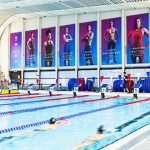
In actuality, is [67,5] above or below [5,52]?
above

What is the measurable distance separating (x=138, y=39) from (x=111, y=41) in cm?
139

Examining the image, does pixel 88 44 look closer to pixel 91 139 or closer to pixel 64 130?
pixel 64 130

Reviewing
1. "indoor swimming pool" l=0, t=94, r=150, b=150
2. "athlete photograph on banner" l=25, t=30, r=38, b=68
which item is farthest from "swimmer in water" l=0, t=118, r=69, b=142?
"athlete photograph on banner" l=25, t=30, r=38, b=68

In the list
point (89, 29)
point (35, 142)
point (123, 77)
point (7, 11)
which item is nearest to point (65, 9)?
point (89, 29)

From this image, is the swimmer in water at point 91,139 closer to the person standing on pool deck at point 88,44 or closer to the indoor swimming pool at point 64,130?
the indoor swimming pool at point 64,130

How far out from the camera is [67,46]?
16.9 m

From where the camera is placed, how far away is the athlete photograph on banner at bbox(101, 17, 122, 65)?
50.8 feet

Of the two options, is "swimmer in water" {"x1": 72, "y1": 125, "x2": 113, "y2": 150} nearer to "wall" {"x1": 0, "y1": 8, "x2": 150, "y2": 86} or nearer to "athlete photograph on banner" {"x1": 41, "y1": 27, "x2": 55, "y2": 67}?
"wall" {"x1": 0, "y1": 8, "x2": 150, "y2": 86}

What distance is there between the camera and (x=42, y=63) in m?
17.7

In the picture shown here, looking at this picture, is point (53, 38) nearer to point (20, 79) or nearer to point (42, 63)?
point (42, 63)

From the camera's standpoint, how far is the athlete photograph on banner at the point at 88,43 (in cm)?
1616

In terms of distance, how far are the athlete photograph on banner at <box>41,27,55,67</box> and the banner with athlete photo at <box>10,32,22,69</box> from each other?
65.4 inches

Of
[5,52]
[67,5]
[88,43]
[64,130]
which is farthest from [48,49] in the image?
[64,130]

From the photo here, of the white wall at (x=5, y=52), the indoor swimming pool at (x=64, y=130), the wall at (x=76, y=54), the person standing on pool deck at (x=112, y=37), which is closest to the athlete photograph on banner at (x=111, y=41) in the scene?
the person standing on pool deck at (x=112, y=37)
